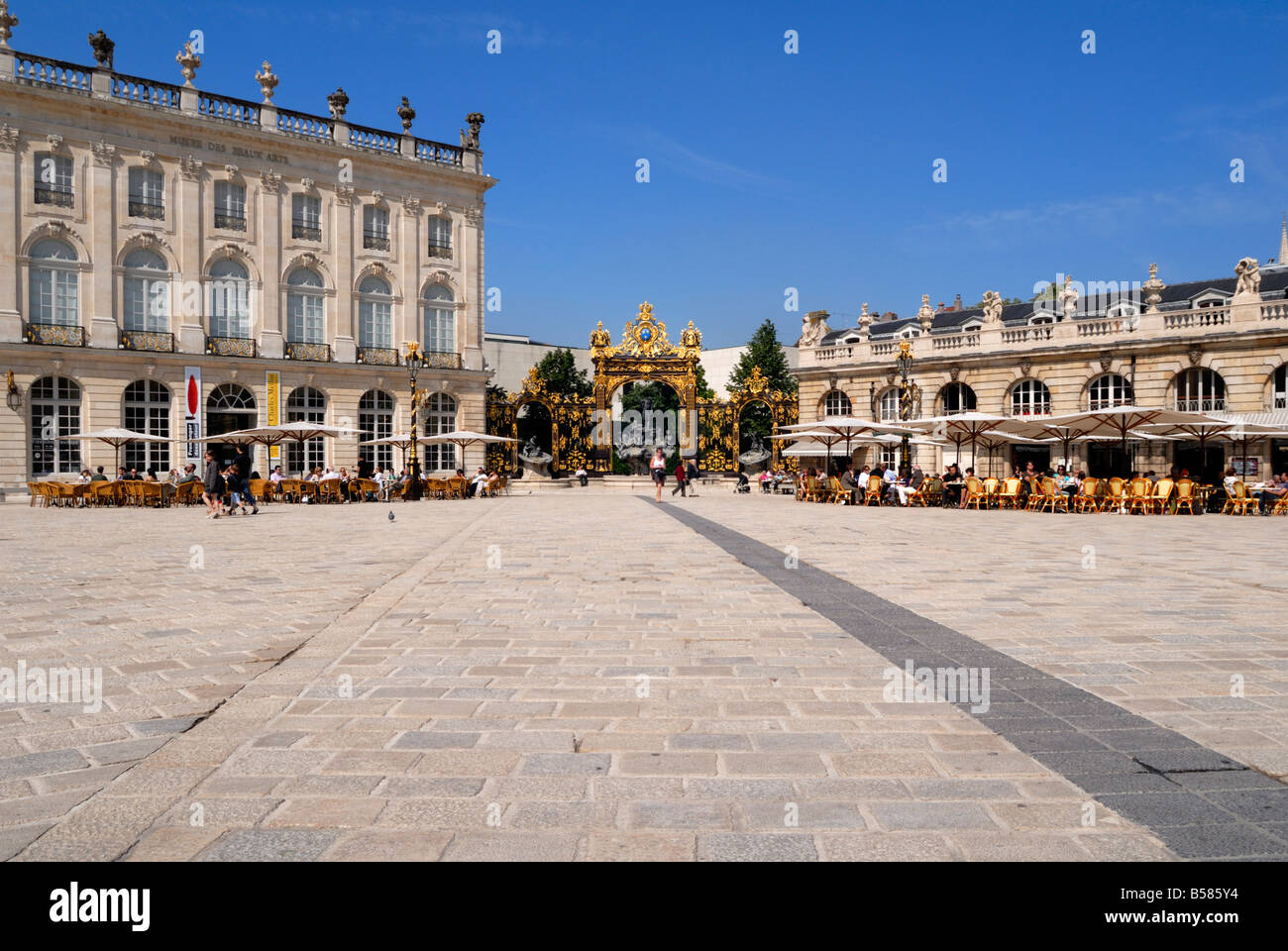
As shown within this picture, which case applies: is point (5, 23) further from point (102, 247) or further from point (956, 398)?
point (956, 398)

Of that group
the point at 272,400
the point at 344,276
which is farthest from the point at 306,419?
the point at 344,276

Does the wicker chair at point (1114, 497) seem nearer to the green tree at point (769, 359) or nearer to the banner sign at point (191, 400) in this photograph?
the banner sign at point (191, 400)

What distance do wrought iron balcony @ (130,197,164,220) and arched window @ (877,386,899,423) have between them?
1135 inches

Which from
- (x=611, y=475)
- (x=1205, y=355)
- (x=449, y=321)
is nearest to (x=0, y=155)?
(x=449, y=321)

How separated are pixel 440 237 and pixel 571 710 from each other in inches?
1426

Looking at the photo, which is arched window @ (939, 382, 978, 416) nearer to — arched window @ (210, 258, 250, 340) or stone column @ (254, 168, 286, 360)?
stone column @ (254, 168, 286, 360)

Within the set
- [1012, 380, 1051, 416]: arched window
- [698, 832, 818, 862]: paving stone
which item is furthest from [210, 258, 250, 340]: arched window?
[698, 832, 818, 862]: paving stone

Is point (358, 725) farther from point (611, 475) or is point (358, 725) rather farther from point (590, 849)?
point (611, 475)

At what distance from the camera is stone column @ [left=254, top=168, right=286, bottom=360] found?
33094 millimetres

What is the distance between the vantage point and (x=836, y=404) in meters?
39.2

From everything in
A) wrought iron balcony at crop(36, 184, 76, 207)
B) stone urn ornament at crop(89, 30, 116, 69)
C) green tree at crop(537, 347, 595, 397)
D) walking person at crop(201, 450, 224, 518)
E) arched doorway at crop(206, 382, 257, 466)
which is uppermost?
stone urn ornament at crop(89, 30, 116, 69)
